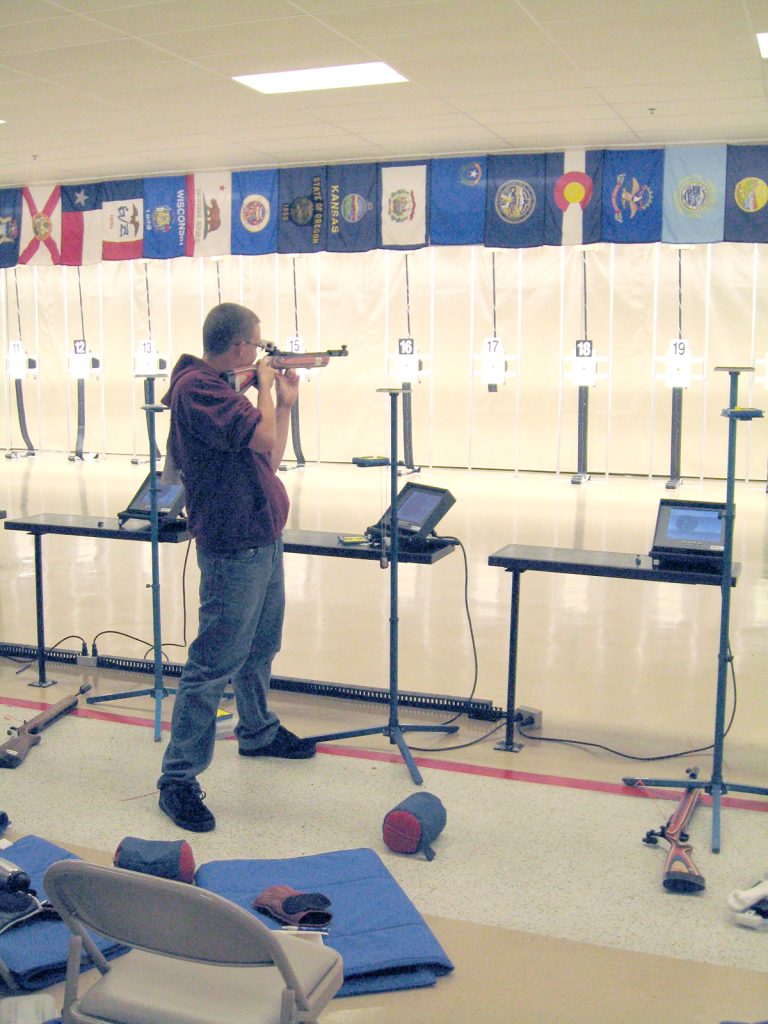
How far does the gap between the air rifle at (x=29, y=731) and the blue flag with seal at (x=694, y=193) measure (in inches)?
283

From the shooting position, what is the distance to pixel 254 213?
1094cm

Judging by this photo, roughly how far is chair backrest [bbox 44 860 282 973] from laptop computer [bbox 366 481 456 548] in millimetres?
2376

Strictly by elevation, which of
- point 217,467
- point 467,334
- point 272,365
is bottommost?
point 217,467

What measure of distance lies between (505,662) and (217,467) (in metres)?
2.20

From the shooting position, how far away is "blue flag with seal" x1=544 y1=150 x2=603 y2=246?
9.65 metres

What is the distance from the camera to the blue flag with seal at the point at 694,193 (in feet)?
30.6

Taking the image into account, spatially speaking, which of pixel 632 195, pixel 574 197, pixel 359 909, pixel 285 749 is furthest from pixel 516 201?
pixel 359 909

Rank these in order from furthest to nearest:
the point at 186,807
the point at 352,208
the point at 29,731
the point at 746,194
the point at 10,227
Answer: the point at 10,227, the point at 352,208, the point at 746,194, the point at 29,731, the point at 186,807

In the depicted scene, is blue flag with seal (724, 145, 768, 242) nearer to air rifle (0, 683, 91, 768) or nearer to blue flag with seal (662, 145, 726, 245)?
blue flag with seal (662, 145, 726, 245)

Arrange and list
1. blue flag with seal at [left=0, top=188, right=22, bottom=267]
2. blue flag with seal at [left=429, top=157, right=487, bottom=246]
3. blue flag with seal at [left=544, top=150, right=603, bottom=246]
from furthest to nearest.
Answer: blue flag with seal at [left=0, top=188, right=22, bottom=267], blue flag with seal at [left=429, top=157, right=487, bottom=246], blue flag with seal at [left=544, top=150, right=603, bottom=246]

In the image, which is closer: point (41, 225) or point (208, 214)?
point (208, 214)

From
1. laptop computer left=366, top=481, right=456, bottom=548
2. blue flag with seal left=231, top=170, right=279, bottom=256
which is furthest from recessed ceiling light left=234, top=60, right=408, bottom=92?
laptop computer left=366, top=481, right=456, bottom=548

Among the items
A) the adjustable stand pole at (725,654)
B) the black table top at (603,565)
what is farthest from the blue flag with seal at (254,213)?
the adjustable stand pole at (725,654)

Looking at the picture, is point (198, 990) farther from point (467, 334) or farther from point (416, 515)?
point (467, 334)
